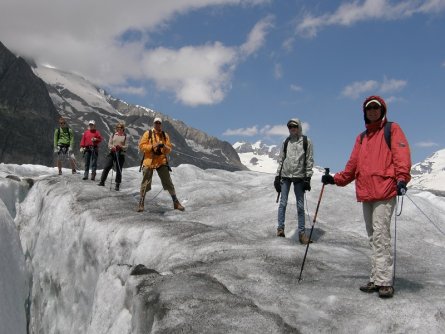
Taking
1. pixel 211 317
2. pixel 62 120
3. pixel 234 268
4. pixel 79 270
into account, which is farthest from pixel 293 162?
pixel 62 120

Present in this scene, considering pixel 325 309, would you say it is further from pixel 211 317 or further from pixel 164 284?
pixel 164 284

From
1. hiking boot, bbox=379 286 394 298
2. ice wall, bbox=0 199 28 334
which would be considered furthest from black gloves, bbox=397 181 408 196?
ice wall, bbox=0 199 28 334

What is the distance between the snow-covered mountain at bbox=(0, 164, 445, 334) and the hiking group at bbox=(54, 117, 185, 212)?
0.90 metres

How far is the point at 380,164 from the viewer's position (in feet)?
22.7

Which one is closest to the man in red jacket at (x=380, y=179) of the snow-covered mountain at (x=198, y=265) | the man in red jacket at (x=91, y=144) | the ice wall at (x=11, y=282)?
the snow-covered mountain at (x=198, y=265)

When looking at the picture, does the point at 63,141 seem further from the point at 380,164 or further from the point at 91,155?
the point at 380,164

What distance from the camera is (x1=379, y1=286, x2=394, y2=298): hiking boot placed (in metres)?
6.45

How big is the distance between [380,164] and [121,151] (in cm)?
1302

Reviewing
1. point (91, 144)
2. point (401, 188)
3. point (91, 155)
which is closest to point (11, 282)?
point (91, 155)

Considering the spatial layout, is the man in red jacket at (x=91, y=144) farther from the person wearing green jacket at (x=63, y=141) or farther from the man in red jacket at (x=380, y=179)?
the man in red jacket at (x=380, y=179)

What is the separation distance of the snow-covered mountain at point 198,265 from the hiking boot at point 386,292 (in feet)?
0.34

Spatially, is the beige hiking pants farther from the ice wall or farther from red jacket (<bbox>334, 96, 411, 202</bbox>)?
the ice wall

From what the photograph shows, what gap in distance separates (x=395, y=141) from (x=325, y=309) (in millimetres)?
2739

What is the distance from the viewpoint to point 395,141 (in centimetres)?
681
